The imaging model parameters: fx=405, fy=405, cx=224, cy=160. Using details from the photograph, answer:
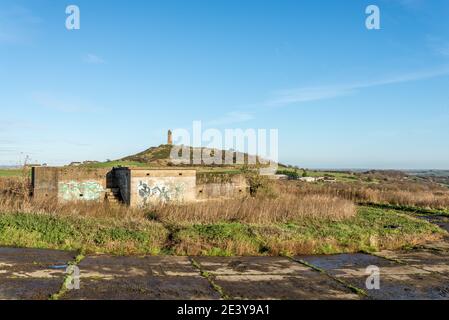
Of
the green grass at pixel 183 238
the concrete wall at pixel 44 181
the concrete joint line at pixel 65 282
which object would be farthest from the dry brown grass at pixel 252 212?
the concrete wall at pixel 44 181

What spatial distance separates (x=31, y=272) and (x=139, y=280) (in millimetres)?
2185

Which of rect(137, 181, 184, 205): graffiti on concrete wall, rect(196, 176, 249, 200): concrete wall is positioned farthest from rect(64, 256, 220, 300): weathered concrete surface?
rect(196, 176, 249, 200): concrete wall

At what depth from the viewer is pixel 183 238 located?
11188mm

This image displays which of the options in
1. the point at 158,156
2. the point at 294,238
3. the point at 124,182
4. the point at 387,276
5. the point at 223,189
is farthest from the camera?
the point at 158,156

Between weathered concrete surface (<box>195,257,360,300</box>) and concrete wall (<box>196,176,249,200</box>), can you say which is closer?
weathered concrete surface (<box>195,257,360,300</box>)

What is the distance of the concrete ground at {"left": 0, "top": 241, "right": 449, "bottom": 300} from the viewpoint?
Result: 23.0ft

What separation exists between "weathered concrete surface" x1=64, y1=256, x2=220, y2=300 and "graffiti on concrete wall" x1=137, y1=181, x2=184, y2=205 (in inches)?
367

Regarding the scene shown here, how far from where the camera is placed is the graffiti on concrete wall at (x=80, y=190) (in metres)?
18.6

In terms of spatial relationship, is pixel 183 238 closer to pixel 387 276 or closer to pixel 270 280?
pixel 270 280

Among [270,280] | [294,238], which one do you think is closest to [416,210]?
[294,238]

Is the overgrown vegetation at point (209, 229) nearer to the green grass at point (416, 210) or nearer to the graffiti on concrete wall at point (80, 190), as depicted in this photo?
the graffiti on concrete wall at point (80, 190)

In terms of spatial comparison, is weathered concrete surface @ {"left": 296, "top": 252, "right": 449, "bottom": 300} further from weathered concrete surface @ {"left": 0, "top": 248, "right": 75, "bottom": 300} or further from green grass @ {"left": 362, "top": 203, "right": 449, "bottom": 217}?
green grass @ {"left": 362, "top": 203, "right": 449, "bottom": 217}

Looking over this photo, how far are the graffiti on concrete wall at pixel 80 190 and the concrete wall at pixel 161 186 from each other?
77.7 inches
